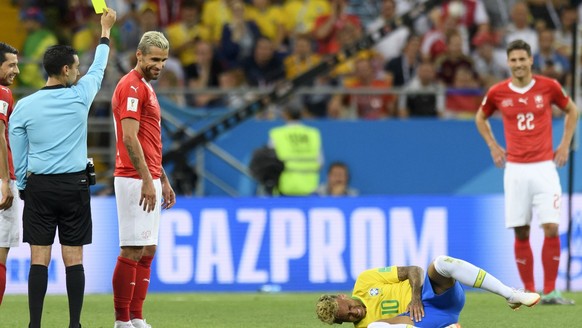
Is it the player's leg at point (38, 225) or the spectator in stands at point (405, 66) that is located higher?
the spectator in stands at point (405, 66)

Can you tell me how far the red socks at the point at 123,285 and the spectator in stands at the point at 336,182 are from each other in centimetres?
718

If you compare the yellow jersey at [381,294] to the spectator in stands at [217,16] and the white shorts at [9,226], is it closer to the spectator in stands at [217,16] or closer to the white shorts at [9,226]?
the white shorts at [9,226]

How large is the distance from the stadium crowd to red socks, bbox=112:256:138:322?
23.3 feet

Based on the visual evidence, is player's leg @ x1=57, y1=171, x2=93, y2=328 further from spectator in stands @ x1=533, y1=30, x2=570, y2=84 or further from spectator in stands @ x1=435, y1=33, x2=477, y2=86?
spectator in stands @ x1=533, y1=30, x2=570, y2=84

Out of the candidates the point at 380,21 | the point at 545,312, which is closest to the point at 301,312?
the point at 545,312

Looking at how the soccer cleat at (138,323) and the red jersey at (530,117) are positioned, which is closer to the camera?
the soccer cleat at (138,323)

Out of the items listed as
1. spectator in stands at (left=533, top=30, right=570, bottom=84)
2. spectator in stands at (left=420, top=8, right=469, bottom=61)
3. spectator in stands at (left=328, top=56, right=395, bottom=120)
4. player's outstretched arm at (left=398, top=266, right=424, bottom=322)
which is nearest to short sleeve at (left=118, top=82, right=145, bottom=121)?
player's outstretched arm at (left=398, top=266, right=424, bottom=322)

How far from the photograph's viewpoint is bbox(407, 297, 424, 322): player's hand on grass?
900 centimetres

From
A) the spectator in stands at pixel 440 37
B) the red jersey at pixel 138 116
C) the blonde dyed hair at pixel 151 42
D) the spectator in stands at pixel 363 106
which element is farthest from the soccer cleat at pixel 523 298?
the spectator in stands at pixel 440 37

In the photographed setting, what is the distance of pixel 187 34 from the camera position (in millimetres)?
18859

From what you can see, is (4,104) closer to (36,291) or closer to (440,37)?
(36,291)

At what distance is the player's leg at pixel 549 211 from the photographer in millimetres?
12438

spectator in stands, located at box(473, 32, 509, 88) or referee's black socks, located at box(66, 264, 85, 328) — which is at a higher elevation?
spectator in stands, located at box(473, 32, 509, 88)

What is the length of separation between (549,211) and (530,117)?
0.95 m
